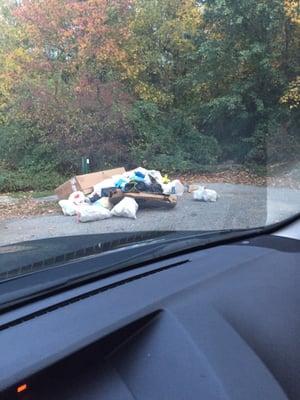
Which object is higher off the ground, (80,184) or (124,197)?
(80,184)

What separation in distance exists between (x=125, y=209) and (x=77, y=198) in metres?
1.55

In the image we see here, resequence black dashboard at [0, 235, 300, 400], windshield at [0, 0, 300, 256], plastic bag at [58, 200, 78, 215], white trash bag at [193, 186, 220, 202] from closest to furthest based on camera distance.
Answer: black dashboard at [0, 235, 300, 400] < plastic bag at [58, 200, 78, 215] < white trash bag at [193, 186, 220, 202] < windshield at [0, 0, 300, 256]

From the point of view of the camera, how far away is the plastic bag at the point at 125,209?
9.49 metres

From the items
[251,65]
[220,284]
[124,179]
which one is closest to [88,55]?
[251,65]

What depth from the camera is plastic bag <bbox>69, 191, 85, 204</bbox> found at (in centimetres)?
1053

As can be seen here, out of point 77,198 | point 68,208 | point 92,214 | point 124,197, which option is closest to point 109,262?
point 92,214

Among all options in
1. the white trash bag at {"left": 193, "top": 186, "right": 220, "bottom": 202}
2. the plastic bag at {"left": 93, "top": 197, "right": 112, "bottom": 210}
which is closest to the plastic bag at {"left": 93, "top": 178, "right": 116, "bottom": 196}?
the plastic bag at {"left": 93, "top": 197, "right": 112, "bottom": 210}

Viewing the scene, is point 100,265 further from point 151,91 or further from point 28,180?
point 151,91

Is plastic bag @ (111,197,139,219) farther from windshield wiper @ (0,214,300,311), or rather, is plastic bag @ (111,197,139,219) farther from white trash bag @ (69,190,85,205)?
windshield wiper @ (0,214,300,311)

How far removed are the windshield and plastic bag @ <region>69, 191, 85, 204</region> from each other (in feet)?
11.5

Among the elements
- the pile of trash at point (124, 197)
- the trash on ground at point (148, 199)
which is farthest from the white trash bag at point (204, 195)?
the trash on ground at point (148, 199)

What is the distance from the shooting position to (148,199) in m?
10.1

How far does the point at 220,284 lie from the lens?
2.06 metres

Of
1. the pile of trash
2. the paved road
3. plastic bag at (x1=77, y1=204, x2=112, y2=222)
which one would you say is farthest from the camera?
the pile of trash
